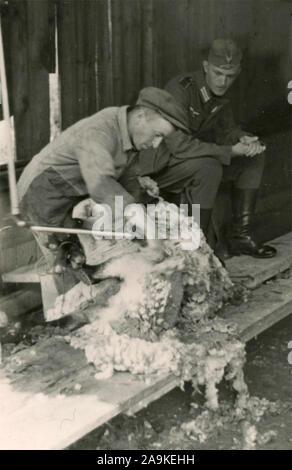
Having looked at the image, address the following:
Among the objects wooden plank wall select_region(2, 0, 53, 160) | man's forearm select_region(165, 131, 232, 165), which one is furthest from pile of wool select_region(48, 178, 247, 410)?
wooden plank wall select_region(2, 0, 53, 160)

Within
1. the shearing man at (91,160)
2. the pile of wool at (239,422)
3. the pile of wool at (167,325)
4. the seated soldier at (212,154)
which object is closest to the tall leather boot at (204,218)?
the seated soldier at (212,154)

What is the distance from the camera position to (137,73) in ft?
18.5

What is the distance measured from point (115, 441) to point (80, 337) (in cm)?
66

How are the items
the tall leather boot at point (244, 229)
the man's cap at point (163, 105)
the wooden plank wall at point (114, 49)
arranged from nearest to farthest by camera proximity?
1. the man's cap at point (163, 105)
2. the wooden plank wall at point (114, 49)
3. the tall leather boot at point (244, 229)

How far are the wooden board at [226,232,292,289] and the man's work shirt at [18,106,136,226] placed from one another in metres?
1.47

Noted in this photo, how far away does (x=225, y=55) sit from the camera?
5531 millimetres

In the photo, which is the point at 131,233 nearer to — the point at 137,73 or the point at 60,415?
the point at 60,415

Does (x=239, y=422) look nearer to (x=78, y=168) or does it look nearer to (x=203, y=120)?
(x=78, y=168)

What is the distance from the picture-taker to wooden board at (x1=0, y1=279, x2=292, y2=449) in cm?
319

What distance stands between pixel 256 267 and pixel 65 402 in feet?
8.16

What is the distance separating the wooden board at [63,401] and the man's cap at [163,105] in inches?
55.8

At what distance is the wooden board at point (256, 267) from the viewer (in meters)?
5.29

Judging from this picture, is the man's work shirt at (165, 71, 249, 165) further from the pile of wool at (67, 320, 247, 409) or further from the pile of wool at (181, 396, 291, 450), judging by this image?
the pile of wool at (181, 396, 291, 450)

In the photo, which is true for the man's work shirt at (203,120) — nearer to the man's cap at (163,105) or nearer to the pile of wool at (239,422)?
the man's cap at (163,105)
